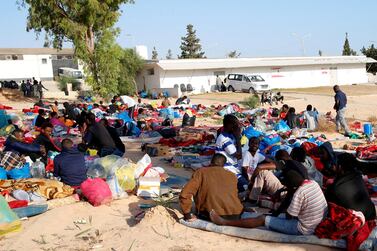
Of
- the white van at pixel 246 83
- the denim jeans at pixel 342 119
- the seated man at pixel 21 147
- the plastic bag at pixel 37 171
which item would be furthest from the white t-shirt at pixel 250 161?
the white van at pixel 246 83

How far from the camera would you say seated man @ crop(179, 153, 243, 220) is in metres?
5.63

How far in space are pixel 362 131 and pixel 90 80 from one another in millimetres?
18511

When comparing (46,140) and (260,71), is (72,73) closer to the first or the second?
(260,71)

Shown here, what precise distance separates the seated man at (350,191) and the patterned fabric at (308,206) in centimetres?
19

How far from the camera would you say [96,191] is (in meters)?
6.95

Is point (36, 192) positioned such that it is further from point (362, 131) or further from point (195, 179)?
point (362, 131)

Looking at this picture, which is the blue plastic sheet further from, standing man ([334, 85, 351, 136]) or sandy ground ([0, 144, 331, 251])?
standing man ([334, 85, 351, 136])

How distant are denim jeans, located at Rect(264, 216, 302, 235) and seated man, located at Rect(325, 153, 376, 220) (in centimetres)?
56

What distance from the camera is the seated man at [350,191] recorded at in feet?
16.5

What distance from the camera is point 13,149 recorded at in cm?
891

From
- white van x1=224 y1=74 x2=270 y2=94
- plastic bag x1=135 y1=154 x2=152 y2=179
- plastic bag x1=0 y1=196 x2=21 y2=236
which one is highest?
white van x1=224 y1=74 x2=270 y2=94

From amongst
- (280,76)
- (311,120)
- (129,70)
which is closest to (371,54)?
(280,76)

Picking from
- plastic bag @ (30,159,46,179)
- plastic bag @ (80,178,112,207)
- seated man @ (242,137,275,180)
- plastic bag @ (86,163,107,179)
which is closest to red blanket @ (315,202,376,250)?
seated man @ (242,137,275,180)

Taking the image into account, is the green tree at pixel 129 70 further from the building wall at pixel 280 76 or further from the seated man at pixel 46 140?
the seated man at pixel 46 140
